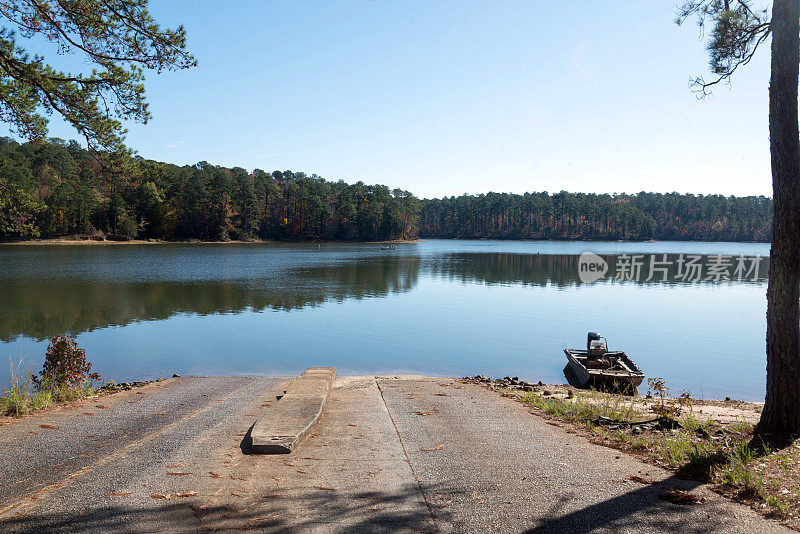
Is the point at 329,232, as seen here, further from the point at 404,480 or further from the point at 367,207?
the point at 404,480

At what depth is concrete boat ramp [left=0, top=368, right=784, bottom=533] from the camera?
375 centimetres

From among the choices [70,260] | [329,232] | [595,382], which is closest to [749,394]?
[595,382]

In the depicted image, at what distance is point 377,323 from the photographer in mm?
25266

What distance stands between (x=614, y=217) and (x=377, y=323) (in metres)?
155

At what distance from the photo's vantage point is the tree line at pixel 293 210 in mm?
83562

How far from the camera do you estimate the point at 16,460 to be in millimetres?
Result: 5066

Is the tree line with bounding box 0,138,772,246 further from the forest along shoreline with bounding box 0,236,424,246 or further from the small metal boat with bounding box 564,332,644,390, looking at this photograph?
the small metal boat with bounding box 564,332,644,390

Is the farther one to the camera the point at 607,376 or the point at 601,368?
the point at 601,368

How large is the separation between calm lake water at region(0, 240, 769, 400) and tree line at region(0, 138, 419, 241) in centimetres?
2819

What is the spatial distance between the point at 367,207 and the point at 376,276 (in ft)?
291

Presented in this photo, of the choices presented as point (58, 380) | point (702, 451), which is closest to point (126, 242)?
point (58, 380)

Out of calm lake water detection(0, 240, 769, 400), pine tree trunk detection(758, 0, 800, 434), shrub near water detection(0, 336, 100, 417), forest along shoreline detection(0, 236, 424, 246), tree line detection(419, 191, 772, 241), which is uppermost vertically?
tree line detection(419, 191, 772, 241)

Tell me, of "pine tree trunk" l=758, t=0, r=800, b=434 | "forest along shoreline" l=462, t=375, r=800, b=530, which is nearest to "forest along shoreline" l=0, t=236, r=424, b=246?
"forest along shoreline" l=462, t=375, r=800, b=530

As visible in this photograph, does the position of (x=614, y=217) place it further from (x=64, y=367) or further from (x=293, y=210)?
(x=64, y=367)
